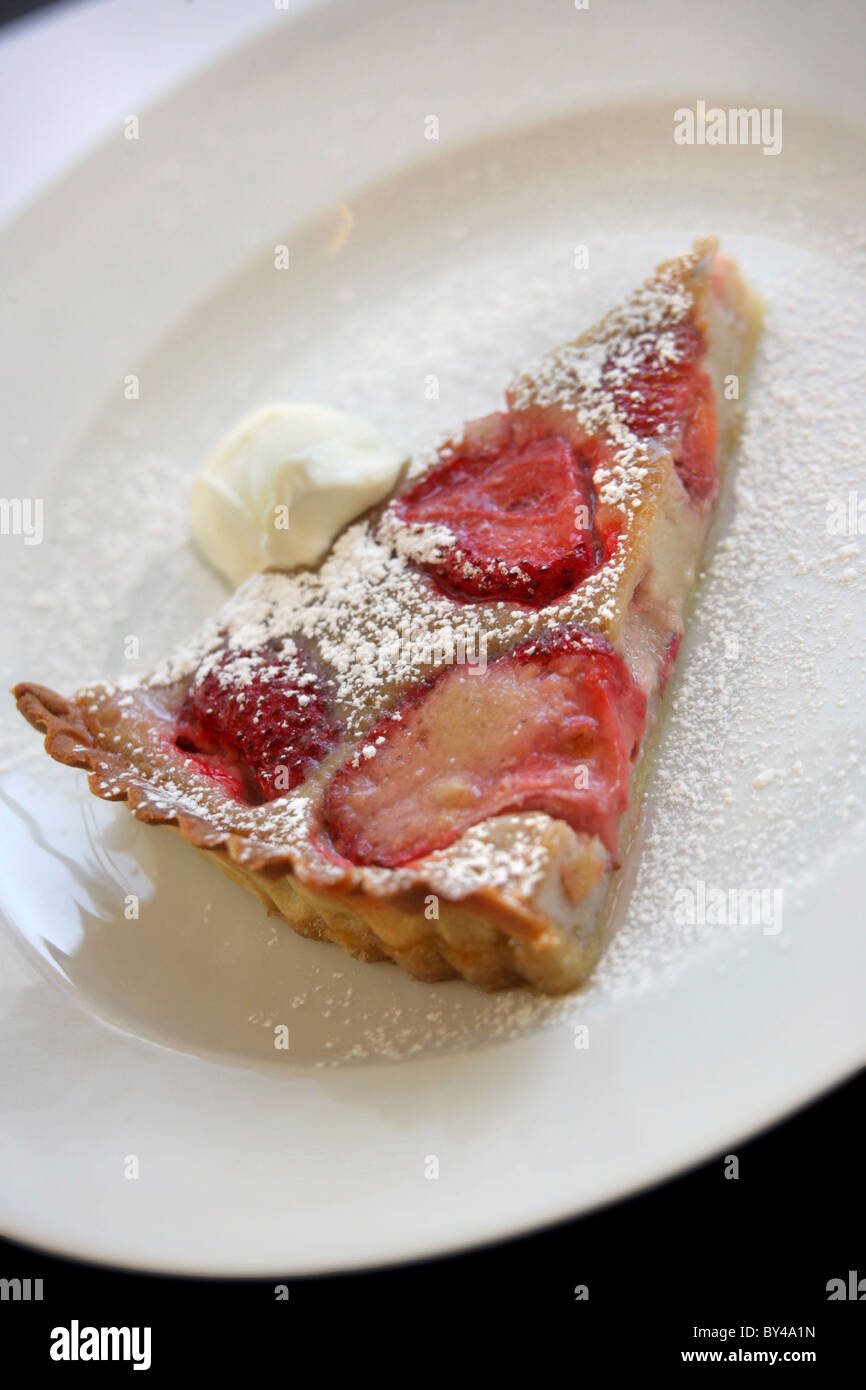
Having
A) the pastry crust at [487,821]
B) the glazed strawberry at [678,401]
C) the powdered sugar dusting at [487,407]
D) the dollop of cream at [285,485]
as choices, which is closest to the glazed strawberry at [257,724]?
the pastry crust at [487,821]

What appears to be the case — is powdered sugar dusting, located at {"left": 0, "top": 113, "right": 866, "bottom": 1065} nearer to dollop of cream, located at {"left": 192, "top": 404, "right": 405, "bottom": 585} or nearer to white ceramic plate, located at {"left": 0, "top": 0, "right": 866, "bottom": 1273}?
white ceramic plate, located at {"left": 0, "top": 0, "right": 866, "bottom": 1273}

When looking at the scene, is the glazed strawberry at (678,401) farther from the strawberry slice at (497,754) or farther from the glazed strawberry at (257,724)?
the glazed strawberry at (257,724)

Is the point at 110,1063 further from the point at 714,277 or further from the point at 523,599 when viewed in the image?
the point at 714,277

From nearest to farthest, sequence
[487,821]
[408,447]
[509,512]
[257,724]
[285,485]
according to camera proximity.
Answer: [487,821]
[257,724]
[509,512]
[285,485]
[408,447]

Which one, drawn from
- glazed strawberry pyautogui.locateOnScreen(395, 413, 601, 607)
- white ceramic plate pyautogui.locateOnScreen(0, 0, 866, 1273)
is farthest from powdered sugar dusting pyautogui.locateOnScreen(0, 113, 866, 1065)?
glazed strawberry pyautogui.locateOnScreen(395, 413, 601, 607)

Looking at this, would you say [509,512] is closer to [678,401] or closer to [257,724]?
[678,401]

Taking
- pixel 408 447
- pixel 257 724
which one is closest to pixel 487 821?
pixel 257 724
